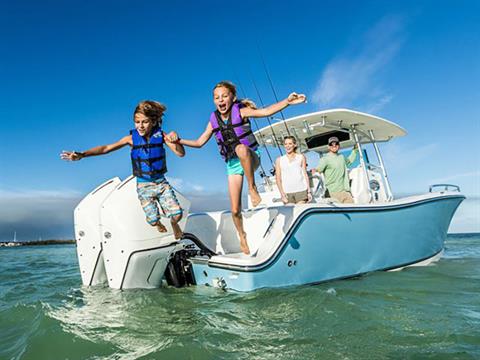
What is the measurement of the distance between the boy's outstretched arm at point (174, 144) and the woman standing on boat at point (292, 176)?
1.72 metres

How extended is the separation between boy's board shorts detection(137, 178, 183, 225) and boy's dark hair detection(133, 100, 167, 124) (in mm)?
707

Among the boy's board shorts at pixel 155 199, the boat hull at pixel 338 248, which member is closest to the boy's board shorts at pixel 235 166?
the boy's board shorts at pixel 155 199

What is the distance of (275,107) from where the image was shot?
10.4 feet

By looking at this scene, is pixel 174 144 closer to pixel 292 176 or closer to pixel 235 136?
pixel 235 136

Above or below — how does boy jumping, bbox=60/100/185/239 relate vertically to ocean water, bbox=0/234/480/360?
above

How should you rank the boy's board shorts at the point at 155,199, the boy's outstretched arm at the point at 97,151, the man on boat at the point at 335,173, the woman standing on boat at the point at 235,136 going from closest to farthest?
the woman standing on boat at the point at 235,136 < the boy's board shorts at the point at 155,199 < the boy's outstretched arm at the point at 97,151 < the man on boat at the point at 335,173

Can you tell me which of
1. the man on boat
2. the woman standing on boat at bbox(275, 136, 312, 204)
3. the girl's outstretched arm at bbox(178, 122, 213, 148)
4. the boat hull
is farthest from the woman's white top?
the girl's outstretched arm at bbox(178, 122, 213, 148)

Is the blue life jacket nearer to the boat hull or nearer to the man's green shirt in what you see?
the boat hull

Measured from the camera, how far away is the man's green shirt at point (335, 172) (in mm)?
5488

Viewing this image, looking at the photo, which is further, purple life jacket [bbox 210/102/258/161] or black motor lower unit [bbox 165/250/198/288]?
black motor lower unit [bbox 165/250/198/288]

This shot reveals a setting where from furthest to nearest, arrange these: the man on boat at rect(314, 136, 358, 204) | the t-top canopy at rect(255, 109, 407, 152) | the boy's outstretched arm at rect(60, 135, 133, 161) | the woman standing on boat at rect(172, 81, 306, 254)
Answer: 1. the t-top canopy at rect(255, 109, 407, 152)
2. the man on boat at rect(314, 136, 358, 204)
3. the boy's outstretched arm at rect(60, 135, 133, 161)
4. the woman standing on boat at rect(172, 81, 306, 254)

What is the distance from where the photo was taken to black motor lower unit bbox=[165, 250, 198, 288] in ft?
13.5

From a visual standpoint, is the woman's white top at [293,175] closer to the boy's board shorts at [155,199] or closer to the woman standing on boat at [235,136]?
the woman standing on boat at [235,136]

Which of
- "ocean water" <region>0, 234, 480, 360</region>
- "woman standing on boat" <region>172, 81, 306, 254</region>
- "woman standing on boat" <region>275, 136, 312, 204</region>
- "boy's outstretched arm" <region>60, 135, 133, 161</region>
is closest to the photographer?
"ocean water" <region>0, 234, 480, 360</region>
